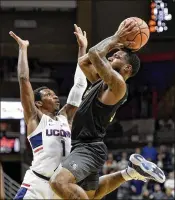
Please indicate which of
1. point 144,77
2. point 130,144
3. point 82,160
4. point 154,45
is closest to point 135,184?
point 130,144

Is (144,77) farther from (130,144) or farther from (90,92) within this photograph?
(90,92)

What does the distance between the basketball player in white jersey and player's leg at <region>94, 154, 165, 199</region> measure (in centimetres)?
54

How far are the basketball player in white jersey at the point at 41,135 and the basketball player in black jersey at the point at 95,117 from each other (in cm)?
55

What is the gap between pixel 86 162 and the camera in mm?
5902

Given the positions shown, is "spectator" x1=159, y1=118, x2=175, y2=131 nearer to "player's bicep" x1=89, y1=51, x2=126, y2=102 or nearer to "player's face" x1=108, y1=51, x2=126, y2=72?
"player's face" x1=108, y1=51, x2=126, y2=72

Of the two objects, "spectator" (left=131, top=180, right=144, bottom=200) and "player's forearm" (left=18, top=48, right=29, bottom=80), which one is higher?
"player's forearm" (left=18, top=48, right=29, bottom=80)

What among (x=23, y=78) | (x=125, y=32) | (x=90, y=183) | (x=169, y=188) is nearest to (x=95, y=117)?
(x=90, y=183)

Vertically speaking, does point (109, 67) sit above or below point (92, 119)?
above

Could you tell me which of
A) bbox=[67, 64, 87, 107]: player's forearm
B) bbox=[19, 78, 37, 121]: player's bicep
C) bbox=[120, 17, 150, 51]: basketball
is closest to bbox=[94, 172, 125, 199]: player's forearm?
bbox=[67, 64, 87, 107]: player's forearm

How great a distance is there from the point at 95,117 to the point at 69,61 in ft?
51.0

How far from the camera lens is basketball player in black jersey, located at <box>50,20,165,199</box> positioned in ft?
18.8

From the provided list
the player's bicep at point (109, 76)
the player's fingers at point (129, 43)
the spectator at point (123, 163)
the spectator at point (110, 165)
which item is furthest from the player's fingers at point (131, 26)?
the spectator at point (123, 163)

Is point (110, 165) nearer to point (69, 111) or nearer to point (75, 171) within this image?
point (69, 111)

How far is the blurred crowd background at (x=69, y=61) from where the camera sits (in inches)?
766
